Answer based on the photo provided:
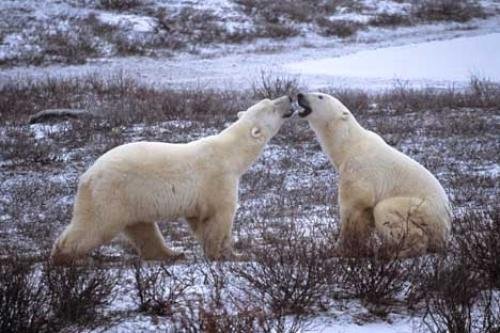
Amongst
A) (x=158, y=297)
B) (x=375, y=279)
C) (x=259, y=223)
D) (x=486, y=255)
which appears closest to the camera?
(x=158, y=297)

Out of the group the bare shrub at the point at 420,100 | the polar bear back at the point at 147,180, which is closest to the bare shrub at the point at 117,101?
the bare shrub at the point at 420,100

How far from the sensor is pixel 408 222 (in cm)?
510

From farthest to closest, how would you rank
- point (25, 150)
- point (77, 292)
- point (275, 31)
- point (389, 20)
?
1. point (389, 20)
2. point (275, 31)
3. point (25, 150)
4. point (77, 292)

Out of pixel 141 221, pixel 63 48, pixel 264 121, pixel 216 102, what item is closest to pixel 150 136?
pixel 216 102

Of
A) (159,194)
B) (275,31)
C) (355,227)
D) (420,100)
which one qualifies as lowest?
(275,31)

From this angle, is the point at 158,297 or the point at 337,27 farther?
the point at 337,27

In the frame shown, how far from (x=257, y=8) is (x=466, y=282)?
25.6m

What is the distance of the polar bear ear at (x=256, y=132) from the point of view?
602 centimetres

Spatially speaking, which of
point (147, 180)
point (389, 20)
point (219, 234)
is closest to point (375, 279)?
point (219, 234)

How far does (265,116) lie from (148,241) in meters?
1.46

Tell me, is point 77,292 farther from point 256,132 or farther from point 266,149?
point 266,149

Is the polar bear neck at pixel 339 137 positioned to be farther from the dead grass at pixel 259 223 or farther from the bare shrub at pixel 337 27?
the bare shrub at pixel 337 27

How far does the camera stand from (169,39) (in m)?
24.4

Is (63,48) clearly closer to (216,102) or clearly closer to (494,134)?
(216,102)
